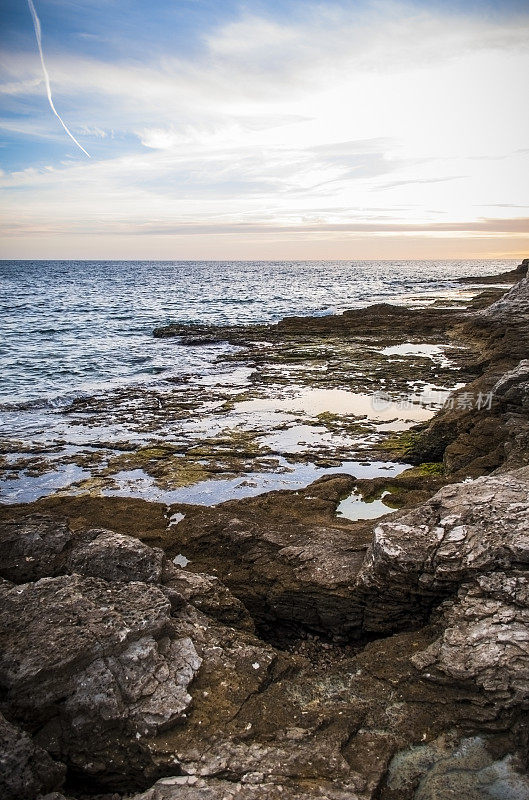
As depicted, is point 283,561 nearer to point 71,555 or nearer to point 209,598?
point 209,598

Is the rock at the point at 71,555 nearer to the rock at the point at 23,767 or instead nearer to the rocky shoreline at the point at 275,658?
the rocky shoreline at the point at 275,658

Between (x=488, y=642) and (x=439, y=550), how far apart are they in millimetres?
1239

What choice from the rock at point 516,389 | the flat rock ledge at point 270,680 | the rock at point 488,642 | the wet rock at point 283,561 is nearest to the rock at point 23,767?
the flat rock ledge at point 270,680

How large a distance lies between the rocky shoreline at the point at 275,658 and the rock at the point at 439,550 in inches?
0.8

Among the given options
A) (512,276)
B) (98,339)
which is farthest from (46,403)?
(512,276)

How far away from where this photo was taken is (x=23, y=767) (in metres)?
4.23

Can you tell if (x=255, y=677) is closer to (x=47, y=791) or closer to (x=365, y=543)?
(x=47, y=791)

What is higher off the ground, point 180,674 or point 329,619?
point 180,674

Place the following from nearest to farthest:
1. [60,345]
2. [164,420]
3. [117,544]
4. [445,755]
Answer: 1. [445,755]
2. [117,544]
3. [164,420]
4. [60,345]

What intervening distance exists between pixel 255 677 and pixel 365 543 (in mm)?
2871

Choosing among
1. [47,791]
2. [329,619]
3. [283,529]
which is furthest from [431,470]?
[47,791]

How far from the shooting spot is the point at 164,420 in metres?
18.2

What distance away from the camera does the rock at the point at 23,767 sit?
4.13 m

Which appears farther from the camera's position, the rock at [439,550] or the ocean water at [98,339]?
the ocean water at [98,339]
